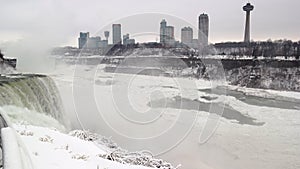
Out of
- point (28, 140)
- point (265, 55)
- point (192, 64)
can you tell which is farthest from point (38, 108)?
point (265, 55)

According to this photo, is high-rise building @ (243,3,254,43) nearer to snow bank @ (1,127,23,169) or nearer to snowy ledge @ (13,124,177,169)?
snowy ledge @ (13,124,177,169)

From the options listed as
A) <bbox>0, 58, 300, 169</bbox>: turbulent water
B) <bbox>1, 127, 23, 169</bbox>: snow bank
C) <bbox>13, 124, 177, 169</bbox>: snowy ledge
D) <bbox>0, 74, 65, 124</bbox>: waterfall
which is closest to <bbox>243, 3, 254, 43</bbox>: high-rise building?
<bbox>0, 58, 300, 169</bbox>: turbulent water

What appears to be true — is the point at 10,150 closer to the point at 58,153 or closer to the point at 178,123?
the point at 58,153

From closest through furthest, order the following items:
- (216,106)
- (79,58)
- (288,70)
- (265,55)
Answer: (216,106) < (288,70) < (79,58) < (265,55)

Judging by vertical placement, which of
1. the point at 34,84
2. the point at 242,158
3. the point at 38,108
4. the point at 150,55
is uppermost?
the point at 150,55

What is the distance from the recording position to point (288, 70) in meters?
41.4

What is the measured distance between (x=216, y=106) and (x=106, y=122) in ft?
31.2

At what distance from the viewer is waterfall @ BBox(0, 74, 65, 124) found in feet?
28.0

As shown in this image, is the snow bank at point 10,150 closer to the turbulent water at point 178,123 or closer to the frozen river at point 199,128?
the turbulent water at point 178,123

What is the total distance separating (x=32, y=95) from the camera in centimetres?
1041

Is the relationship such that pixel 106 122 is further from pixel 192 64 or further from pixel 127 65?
pixel 192 64

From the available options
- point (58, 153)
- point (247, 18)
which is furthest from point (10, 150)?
point (247, 18)

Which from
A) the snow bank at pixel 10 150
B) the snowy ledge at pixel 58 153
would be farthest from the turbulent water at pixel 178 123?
the snow bank at pixel 10 150

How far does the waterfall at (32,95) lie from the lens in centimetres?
854
